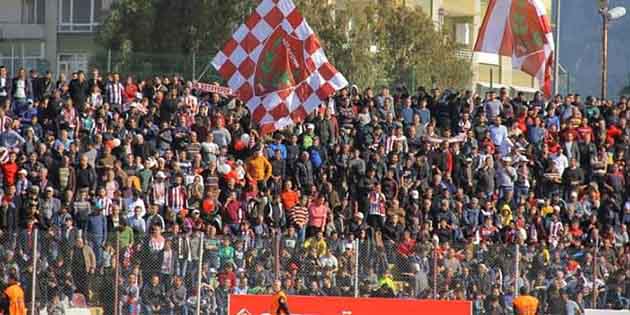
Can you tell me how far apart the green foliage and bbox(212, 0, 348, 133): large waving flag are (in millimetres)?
12835

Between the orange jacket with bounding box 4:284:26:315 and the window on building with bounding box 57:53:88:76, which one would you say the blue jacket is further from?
the window on building with bounding box 57:53:88:76

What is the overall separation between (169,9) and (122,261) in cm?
2499

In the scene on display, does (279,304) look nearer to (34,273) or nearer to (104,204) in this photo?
(34,273)

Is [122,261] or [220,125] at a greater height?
[220,125]

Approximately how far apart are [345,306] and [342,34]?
72.7ft

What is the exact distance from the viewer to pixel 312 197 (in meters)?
32.8

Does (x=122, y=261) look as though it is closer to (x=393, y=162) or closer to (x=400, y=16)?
(x=393, y=162)

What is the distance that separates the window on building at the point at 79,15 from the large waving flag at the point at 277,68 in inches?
1263

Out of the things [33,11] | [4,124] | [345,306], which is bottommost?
[345,306]

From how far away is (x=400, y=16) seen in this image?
5603 cm

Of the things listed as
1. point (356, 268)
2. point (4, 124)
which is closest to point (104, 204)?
point (4, 124)

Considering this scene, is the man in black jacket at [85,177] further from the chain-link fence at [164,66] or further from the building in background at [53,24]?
the building in background at [53,24]

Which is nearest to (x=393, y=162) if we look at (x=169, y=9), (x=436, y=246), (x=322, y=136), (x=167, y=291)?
(x=322, y=136)

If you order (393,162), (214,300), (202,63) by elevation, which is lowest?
(214,300)
